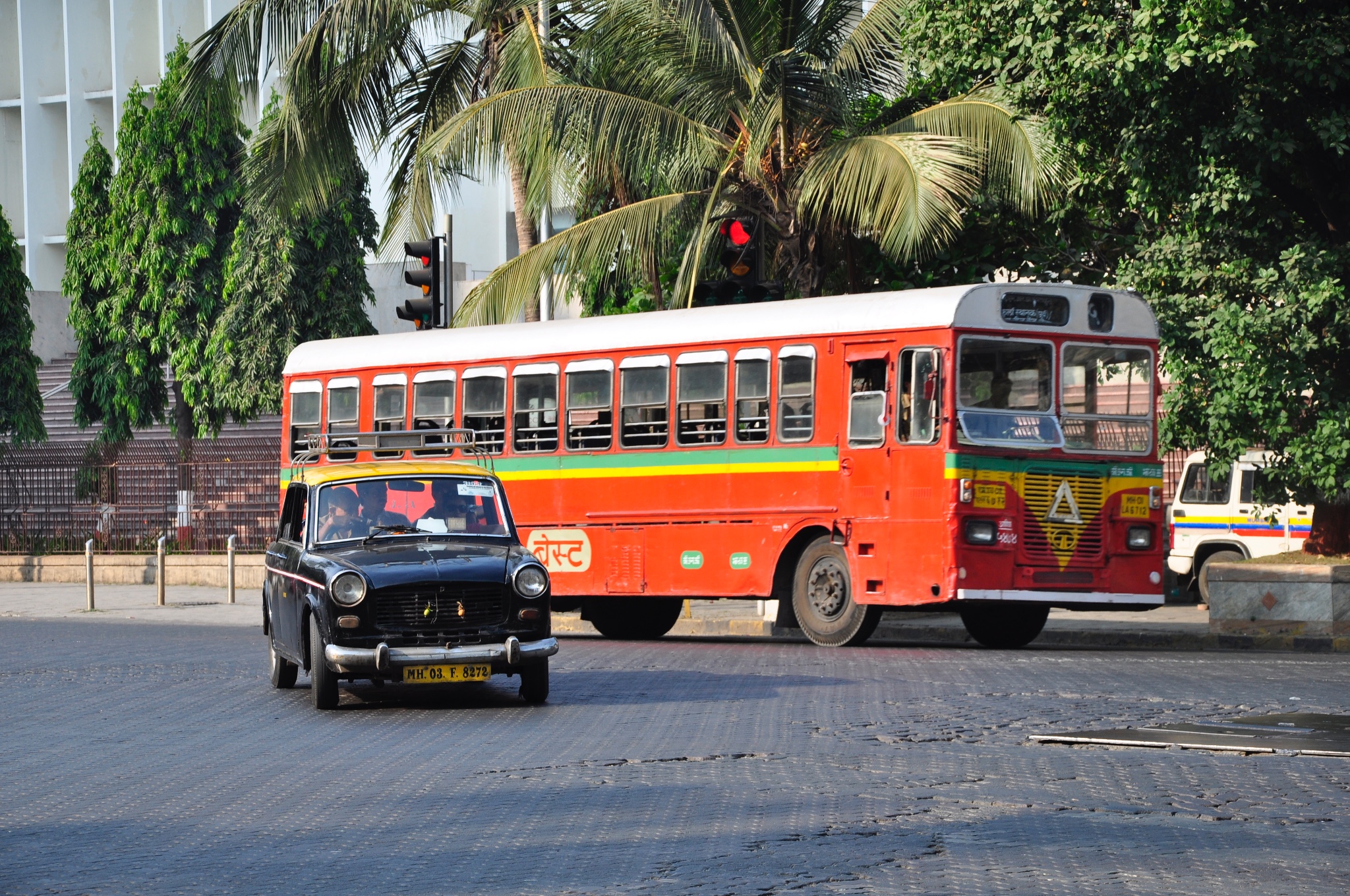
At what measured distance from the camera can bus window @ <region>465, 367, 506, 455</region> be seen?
21797 mm

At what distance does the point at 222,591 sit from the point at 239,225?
521 inches

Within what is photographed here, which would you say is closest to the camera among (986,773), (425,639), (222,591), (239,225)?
(986,773)

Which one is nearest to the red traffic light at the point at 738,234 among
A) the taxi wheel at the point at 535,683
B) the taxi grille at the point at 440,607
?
the taxi wheel at the point at 535,683

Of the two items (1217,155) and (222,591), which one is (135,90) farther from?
(1217,155)

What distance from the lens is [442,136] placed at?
23.4 m

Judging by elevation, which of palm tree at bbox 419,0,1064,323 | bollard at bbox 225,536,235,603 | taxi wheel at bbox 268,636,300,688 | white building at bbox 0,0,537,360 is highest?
white building at bbox 0,0,537,360

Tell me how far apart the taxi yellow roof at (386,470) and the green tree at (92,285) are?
32113mm

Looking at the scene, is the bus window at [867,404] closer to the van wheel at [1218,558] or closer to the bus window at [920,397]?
the bus window at [920,397]

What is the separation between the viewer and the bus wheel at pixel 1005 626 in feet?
62.4

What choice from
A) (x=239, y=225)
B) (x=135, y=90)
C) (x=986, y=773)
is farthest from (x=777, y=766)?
(x=135, y=90)

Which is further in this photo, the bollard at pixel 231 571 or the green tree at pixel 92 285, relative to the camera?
the green tree at pixel 92 285

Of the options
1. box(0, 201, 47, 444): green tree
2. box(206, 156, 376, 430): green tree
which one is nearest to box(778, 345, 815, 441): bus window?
box(206, 156, 376, 430): green tree

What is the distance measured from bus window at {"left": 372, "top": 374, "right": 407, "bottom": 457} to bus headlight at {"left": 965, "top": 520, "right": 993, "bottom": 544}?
7893mm

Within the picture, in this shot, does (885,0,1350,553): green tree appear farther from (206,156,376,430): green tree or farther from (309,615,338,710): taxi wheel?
(206,156,376,430): green tree
